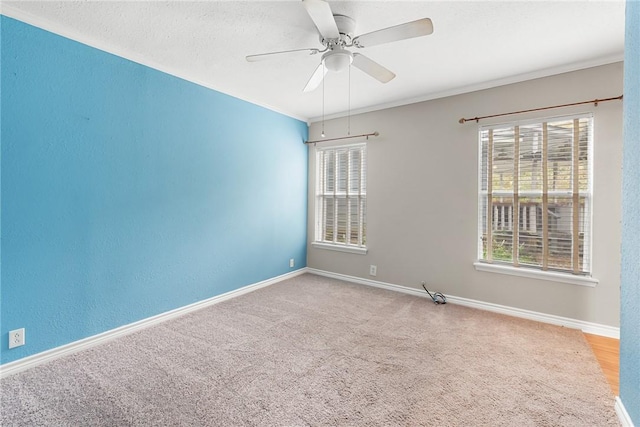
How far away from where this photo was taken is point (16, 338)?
6.53 feet

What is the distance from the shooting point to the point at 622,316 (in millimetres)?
1632

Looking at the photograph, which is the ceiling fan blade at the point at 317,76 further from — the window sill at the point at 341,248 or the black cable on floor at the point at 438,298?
the black cable on floor at the point at 438,298

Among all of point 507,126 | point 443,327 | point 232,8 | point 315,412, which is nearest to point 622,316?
point 443,327

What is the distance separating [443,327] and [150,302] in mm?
2863

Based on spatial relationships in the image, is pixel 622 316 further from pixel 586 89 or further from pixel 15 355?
pixel 15 355

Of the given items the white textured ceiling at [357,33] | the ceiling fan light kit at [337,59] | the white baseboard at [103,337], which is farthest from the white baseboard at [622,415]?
the white baseboard at [103,337]

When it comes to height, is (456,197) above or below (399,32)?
below

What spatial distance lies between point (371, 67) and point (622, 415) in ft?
8.77

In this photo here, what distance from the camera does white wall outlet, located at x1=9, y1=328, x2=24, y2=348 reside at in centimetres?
197

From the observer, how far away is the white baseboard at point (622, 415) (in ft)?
4.85

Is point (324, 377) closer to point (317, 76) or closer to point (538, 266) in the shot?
point (317, 76)

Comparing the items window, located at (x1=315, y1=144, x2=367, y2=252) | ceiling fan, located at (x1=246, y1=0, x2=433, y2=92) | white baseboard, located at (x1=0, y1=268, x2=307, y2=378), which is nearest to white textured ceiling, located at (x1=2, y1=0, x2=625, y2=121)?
ceiling fan, located at (x1=246, y1=0, x2=433, y2=92)

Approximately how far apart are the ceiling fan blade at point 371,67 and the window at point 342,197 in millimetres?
1841

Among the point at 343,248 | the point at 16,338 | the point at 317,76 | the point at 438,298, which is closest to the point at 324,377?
the point at 438,298
